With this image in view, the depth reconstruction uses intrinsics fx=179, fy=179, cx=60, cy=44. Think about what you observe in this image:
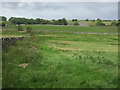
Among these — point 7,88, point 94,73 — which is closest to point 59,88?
point 7,88

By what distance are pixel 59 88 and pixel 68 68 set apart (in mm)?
3709

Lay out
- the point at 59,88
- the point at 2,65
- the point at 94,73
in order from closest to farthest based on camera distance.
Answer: the point at 59,88 < the point at 94,73 < the point at 2,65

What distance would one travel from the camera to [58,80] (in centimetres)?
977

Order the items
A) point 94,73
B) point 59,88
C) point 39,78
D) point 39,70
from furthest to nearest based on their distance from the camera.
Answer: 1. point 39,70
2. point 94,73
3. point 39,78
4. point 59,88

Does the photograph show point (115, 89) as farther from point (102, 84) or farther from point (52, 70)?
point (52, 70)

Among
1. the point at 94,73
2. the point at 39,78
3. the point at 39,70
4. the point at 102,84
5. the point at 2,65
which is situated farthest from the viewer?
the point at 2,65

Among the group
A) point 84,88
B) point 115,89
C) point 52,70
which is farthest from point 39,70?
point 115,89

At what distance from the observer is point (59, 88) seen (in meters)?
8.67

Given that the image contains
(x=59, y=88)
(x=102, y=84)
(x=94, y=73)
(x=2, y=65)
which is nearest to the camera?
(x=59, y=88)

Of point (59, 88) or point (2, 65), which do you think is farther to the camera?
point (2, 65)

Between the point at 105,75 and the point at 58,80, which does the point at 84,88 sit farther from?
the point at 105,75

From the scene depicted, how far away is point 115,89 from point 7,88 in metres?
5.27

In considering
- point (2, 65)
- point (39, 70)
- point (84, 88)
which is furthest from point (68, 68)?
point (2, 65)

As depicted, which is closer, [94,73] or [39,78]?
[39,78]
